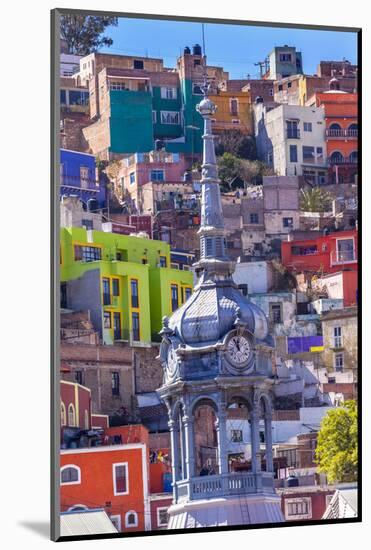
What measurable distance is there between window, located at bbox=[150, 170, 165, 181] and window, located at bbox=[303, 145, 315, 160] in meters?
2.23

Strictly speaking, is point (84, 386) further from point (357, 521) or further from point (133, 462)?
point (357, 521)

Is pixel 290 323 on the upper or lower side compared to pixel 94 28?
lower

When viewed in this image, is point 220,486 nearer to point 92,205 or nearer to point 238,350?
point 238,350

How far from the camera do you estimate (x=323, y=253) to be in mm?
39500

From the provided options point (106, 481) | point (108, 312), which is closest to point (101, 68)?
point (108, 312)

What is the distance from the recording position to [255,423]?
38688 millimetres

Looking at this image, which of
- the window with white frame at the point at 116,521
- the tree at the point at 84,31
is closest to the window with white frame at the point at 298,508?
the window with white frame at the point at 116,521

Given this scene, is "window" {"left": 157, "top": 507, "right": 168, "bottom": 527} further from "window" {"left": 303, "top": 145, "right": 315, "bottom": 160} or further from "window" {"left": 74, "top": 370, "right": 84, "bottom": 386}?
"window" {"left": 303, "top": 145, "right": 315, "bottom": 160}

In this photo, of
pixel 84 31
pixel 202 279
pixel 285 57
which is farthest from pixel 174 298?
pixel 84 31

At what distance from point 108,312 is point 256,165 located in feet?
10.3

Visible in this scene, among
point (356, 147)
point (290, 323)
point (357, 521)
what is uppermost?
point (356, 147)

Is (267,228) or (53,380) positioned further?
(267,228)

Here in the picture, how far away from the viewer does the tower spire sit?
128 feet

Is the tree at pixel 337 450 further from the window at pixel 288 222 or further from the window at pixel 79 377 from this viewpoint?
the window at pixel 79 377
